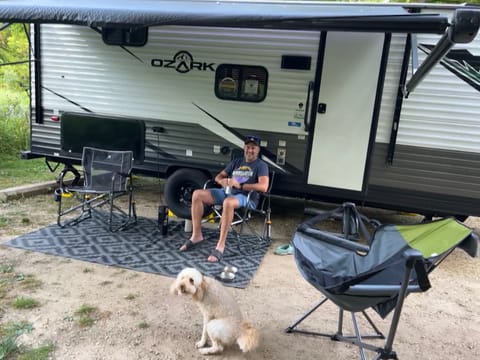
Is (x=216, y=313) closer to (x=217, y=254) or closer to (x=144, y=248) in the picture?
(x=217, y=254)

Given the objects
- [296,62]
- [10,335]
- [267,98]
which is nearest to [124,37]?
[267,98]

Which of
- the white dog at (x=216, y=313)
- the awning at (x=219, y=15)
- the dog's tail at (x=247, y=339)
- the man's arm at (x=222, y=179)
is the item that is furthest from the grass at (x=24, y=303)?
the awning at (x=219, y=15)

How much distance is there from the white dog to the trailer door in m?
2.27

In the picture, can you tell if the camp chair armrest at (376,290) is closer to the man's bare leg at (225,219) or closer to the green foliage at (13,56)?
the man's bare leg at (225,219)

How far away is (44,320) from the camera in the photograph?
2326 millimetres

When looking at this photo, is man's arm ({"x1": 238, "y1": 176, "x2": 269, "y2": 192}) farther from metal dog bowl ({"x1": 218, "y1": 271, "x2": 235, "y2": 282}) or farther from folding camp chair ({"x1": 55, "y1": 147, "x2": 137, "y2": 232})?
folding camp chair ({"x1": 55, "y1": 147, "x2": 137, "y2": 232})

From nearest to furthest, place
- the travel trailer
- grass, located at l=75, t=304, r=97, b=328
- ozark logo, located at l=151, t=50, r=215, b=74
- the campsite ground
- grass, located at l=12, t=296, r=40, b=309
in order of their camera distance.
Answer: the campsite ground < grass, located at l=75, t=304, r=97, b=328 < grass, located at l=12, t=296, r=40, b=309 < the travel trailer < ozark logo, located at l=151, t=50, r=215, b=74

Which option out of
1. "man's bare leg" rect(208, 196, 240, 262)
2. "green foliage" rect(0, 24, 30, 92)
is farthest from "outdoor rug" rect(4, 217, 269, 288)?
"green foliage" rect(0, 24, 30, 92)

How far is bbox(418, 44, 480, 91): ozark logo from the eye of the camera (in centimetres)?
359

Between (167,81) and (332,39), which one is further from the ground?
(332,39)

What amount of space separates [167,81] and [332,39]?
1.78m

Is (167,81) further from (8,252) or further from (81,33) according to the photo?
(8,252)

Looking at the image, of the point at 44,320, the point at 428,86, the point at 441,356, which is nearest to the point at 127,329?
the point at 44,320

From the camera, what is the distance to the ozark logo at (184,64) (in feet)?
14.0
